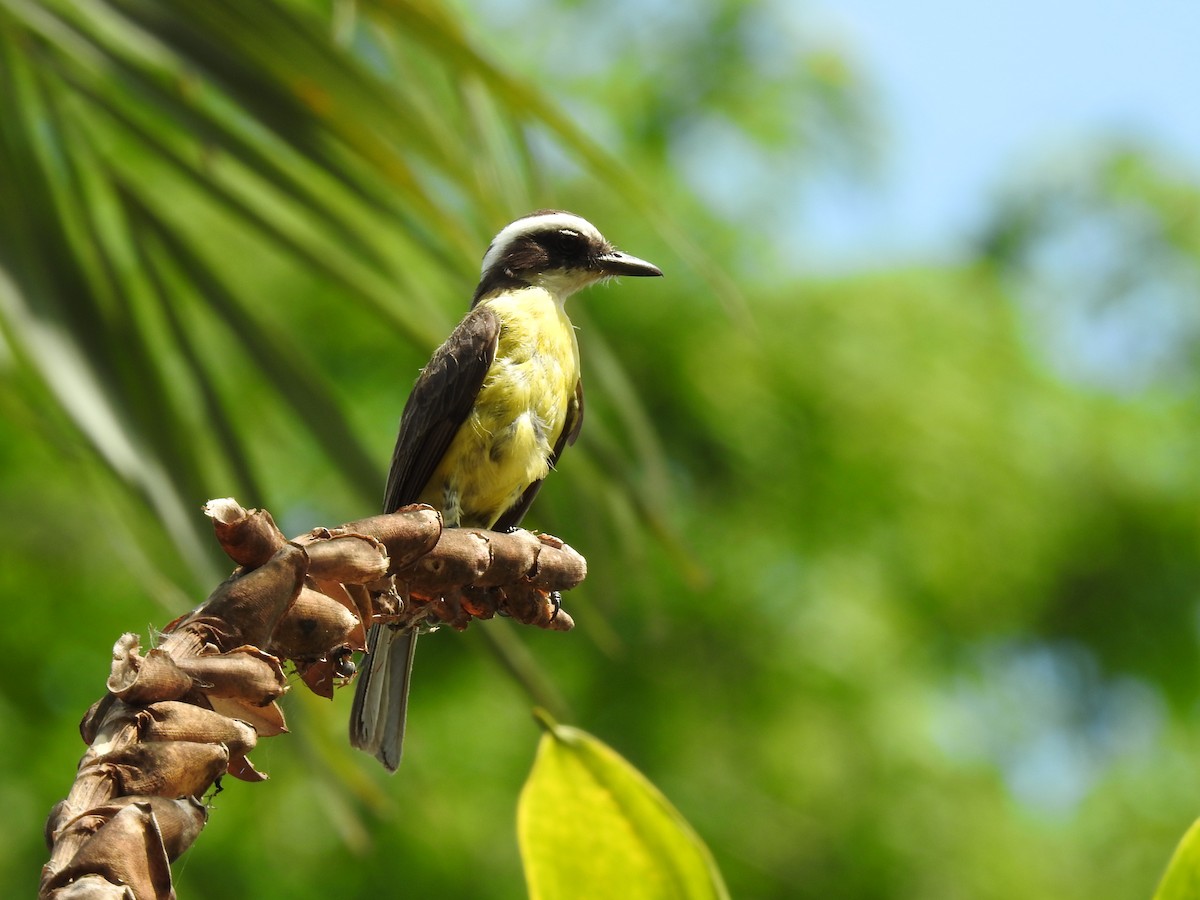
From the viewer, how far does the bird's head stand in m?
3.32

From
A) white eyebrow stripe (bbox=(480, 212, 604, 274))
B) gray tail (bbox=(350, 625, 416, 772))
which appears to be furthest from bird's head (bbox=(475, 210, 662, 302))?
gray tail (bbox=(350, 625, 416, 772))

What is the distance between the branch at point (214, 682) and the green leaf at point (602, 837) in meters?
0.25

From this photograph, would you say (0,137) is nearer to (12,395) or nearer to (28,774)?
(12,395)

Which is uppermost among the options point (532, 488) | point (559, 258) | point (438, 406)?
point (559, 258)

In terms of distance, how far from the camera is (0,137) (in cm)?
214

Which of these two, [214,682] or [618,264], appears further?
[618,264]

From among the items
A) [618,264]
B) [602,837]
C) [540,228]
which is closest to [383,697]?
[602,837]

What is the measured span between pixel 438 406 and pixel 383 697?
2.78 feet

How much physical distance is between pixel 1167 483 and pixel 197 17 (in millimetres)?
7993

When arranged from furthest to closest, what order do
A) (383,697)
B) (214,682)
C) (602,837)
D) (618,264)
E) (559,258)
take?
1. (559,258)
2. (618,264)
3. (383,697)
4. (602,837)
5. (214,682)

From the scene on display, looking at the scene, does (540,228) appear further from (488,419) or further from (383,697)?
(383,697)

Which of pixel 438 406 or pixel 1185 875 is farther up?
pixel 438 406

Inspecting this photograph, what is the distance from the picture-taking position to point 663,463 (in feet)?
10.4

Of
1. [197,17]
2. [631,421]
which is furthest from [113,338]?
[631,421]
